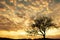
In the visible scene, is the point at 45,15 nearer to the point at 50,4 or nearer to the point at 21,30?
the point at 50,4

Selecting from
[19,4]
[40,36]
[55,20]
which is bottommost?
[40,36]

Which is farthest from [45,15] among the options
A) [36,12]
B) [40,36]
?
[40,36]

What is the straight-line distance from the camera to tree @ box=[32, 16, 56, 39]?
26.4ft

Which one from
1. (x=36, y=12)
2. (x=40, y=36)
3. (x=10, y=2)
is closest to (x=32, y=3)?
(x=36, y=12)

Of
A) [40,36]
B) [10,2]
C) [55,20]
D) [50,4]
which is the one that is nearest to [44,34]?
[40,36]

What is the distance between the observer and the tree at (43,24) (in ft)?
26.4

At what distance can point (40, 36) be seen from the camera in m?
8.04

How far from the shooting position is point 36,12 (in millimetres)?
8047

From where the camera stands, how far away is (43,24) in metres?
8.32

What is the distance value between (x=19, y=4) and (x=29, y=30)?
1.14 metres

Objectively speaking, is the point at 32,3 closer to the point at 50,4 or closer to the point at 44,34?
the point at 50,4

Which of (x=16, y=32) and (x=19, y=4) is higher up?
(x=19, y=4)

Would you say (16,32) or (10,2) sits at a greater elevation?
(10,2)

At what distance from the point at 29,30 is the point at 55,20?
3.75 ft
